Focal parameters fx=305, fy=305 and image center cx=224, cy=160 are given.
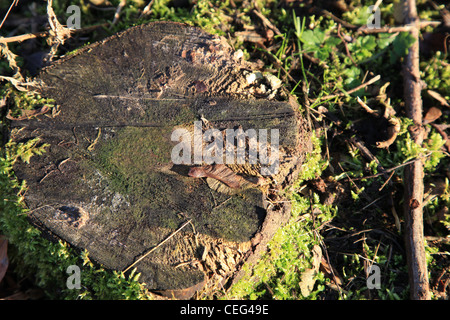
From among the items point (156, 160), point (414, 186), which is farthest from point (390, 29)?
point (156, 160)

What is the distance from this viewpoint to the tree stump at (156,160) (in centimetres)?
204

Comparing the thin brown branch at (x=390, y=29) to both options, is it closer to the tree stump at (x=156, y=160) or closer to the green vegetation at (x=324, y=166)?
the green vegetation at (x=324, y=166)

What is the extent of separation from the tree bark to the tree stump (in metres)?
0.98

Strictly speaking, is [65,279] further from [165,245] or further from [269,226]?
[269,226]

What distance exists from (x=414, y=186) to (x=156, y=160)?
2.09 meters

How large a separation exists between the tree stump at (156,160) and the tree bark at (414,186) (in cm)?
98

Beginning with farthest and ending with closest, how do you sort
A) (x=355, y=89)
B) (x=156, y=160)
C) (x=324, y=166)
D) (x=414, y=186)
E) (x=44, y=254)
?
(x=355, y=89) → (x=324, y=166) → (x=414, y=186) → (x=44, y=254) → (x=156, y=160)

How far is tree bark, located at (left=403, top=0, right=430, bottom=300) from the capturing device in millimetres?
2334

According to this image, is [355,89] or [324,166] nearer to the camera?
[324,166]

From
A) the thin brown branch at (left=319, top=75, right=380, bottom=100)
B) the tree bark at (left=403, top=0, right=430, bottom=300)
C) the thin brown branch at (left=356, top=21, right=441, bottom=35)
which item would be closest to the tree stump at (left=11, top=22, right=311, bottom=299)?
the thin brown branch at (left=319, top=75, right=380, bottom=100)

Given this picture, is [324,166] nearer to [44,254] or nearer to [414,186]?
[414,186]

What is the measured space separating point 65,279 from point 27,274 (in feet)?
1.97

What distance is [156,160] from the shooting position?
2146 millimetres
